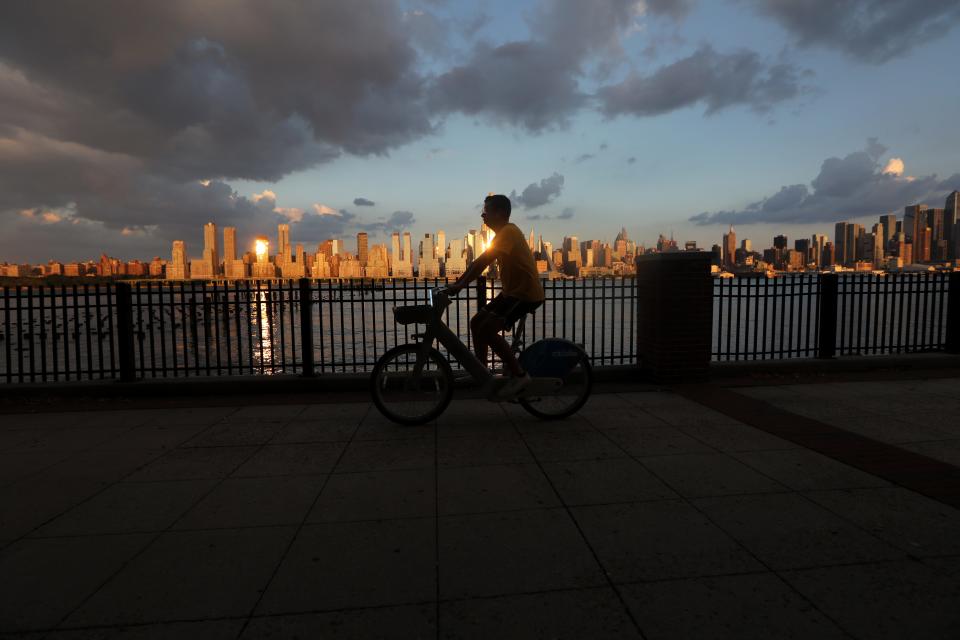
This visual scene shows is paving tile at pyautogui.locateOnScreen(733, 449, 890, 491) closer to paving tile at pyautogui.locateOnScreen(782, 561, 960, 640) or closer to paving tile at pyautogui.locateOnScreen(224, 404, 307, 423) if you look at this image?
paving tile at pyautogui.locateOnScreen(782, 561, 960, 640)

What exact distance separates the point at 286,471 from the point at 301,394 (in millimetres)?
2885

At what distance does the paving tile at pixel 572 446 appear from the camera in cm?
409

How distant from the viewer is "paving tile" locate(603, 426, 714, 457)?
4.18 meters

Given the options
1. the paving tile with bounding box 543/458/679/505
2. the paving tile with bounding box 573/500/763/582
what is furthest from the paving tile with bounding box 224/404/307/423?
the paving tile with bounding box 573/500/763/582

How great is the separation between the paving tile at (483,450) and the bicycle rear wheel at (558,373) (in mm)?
559

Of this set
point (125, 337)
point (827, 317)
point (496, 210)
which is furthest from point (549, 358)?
point (125, 337)

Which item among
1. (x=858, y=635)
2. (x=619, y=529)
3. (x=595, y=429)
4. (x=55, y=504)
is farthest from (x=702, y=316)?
(x=55, y=504)

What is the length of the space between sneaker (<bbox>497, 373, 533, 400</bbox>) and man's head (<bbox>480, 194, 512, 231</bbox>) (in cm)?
143

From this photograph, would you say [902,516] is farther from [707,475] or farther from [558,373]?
[558,373]

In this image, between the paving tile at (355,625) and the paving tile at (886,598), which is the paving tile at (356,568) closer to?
the paving tile at (355,625)

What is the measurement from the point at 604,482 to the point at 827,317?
6.24m

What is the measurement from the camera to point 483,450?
4.27 metres

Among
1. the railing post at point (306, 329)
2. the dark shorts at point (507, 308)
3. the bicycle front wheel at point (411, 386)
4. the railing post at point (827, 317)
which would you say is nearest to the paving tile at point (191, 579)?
the bicycle front wheel at point (411, 386)

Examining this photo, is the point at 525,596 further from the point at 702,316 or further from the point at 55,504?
the point at 702,316
